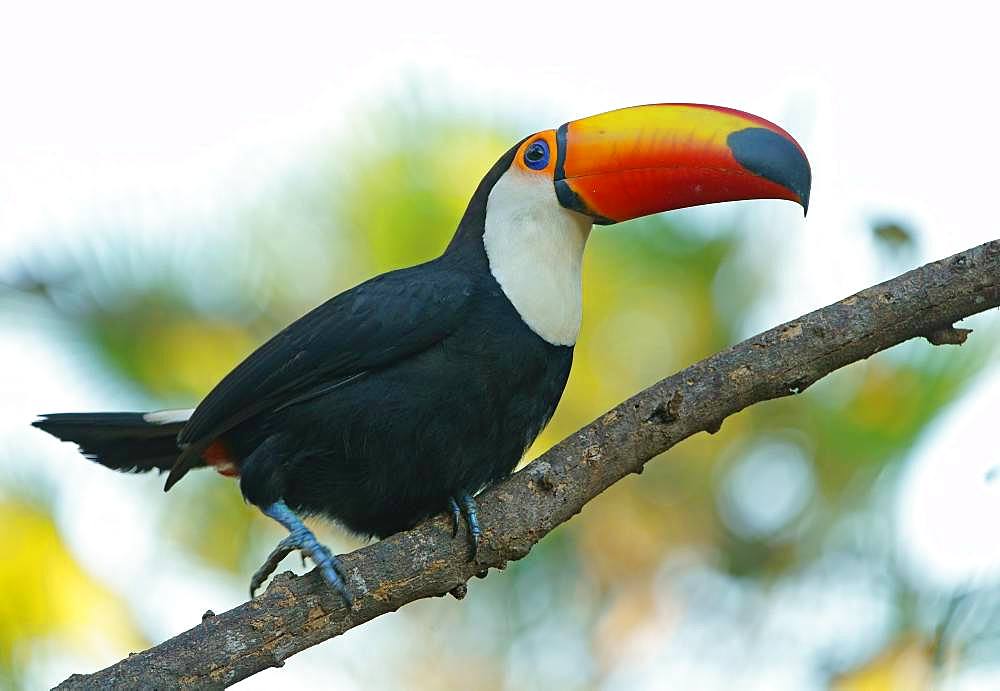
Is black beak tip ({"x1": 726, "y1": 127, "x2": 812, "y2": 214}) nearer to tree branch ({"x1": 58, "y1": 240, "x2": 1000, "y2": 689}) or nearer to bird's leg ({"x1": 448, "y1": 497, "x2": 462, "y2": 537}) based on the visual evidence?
tree branch ({"x1": 58, "y1": 240, "x2": 1000, "y2": 689})

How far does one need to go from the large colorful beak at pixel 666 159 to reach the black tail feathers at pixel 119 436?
1359 mm

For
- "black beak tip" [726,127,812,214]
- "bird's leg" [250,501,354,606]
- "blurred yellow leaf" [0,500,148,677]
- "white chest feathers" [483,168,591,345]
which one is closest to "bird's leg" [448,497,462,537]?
"bird's leg" [250,501,354,606]

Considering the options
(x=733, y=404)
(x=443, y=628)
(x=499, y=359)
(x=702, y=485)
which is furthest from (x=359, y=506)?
(x=702, y=485)

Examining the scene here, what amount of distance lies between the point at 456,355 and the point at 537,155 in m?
0.69

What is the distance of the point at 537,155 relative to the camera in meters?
3.57

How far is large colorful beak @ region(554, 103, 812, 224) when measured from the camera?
3.26 m

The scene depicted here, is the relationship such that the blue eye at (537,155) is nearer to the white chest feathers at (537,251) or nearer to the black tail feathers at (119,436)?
the white chest feathers at (537,251)

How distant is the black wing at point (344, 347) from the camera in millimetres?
3248

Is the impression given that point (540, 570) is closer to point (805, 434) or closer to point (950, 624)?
point (805, 434)

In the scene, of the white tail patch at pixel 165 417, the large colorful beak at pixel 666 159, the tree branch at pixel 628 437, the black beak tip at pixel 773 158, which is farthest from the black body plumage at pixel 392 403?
the black beak tip at pixel 773 158

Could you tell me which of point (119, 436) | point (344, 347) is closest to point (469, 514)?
point (344, 347)

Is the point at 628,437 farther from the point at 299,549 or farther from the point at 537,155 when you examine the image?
the point at 537,155

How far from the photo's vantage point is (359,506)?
3293mm

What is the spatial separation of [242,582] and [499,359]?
6.39 feet
